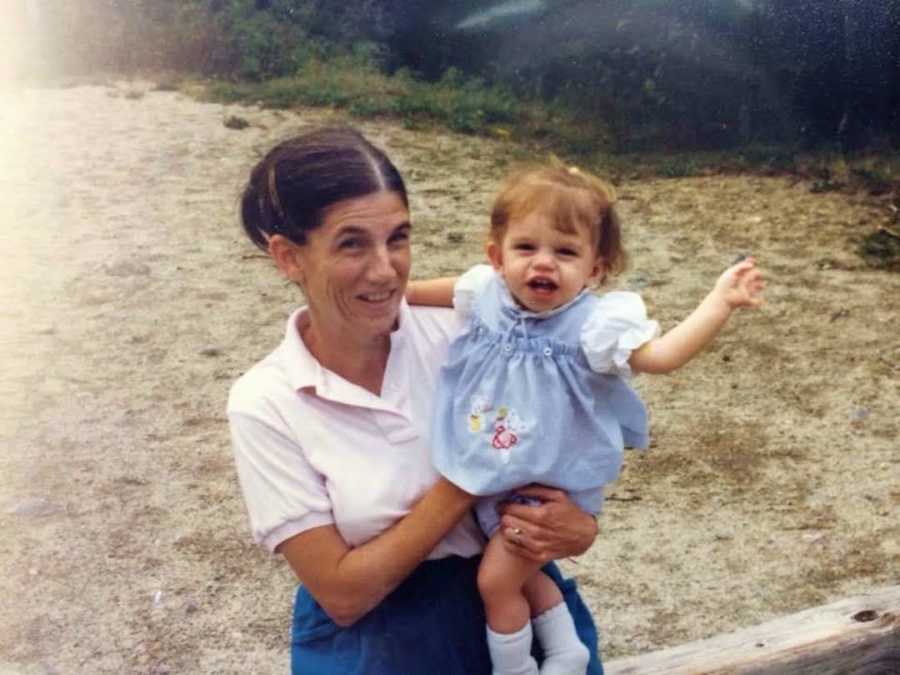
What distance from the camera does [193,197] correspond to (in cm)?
747

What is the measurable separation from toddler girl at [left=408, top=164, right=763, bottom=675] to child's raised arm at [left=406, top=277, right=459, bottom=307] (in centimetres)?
4

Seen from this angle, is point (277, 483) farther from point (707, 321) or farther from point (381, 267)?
point (707, 321)

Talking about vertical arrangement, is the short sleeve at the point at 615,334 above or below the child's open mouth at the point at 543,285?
below

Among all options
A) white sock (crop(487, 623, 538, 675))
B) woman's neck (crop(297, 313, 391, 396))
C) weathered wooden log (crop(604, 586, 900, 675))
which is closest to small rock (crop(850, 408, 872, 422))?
weathered wooden log (crop(604, 586, 900, 675))

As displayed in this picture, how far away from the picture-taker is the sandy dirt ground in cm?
362

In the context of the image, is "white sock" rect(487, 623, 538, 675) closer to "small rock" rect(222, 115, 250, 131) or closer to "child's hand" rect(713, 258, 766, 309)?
"child's hand" rect(713, 258, 766, 309)

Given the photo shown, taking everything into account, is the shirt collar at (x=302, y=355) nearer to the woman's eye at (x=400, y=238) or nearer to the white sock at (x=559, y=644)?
the woman's eye at (x=400, y=238)

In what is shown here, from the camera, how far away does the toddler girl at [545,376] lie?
1.97 metres

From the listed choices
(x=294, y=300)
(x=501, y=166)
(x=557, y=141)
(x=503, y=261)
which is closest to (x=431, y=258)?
(x=294, y=300)

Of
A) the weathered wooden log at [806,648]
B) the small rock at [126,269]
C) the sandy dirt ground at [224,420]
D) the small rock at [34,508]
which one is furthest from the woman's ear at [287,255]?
the small rock at [126,269]

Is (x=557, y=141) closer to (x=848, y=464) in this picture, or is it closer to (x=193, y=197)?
(x=193, y=197)

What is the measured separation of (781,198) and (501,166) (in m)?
1.77

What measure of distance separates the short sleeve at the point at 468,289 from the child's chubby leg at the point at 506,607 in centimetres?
40

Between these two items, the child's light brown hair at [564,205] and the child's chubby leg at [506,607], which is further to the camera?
the child's light brown hair at [564,205]
